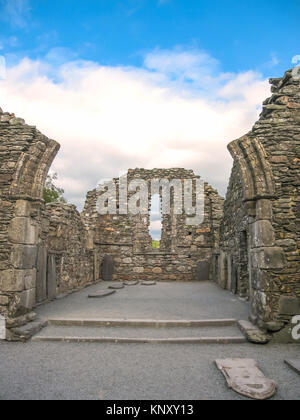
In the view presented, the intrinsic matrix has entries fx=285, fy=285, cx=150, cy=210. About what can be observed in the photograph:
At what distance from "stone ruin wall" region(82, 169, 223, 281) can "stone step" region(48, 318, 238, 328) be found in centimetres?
812

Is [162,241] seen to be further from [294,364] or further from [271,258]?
[294,364]

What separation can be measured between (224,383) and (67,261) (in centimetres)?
720

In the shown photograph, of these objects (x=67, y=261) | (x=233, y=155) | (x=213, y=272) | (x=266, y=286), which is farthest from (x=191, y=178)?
(x=266, y=286)

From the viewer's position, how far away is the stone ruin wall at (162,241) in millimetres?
14203

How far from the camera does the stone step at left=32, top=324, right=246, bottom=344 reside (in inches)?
193

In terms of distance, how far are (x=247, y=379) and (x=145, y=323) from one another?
2.54m

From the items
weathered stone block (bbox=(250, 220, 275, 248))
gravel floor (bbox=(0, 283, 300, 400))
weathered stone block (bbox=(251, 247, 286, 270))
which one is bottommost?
gravel floor (bbox=(0, 283, 300, 400))

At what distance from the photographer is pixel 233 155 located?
5.60 metres

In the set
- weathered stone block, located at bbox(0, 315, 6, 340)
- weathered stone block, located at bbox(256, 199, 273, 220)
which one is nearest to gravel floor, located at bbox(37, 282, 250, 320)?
weathered stone block, located at bbox(0, 315, 6, 340)

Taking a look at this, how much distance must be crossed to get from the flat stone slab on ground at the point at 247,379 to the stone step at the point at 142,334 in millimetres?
946

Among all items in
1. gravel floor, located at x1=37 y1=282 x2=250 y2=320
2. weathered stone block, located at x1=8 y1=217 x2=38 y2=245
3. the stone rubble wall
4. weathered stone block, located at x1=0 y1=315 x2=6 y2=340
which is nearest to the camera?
weathered stone block, located at x1=0 y1=315 x2=6 y2=340

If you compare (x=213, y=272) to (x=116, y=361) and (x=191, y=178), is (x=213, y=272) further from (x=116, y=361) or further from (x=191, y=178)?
(x=116, y=361)

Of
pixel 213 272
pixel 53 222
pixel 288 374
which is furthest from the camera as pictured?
pixel 213 272

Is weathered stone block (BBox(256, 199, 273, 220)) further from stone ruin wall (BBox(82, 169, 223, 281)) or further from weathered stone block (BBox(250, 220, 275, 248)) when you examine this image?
stone ruin wall (BBox(82, 169, 223, 281))
